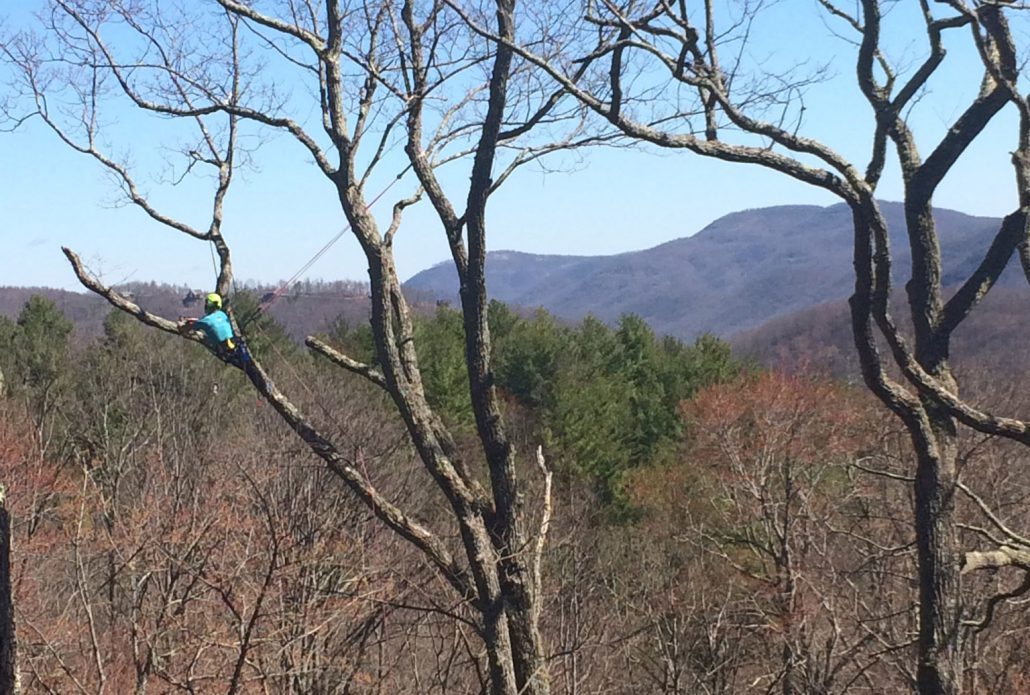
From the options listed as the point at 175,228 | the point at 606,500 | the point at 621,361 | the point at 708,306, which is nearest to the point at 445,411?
the point at 606,500

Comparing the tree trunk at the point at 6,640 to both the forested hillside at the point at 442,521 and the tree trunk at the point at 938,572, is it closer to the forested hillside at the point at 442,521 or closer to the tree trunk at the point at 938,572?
the forested hillside at the point at 442,521

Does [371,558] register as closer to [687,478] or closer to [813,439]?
[813,439]

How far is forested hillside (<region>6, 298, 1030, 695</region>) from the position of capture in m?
8.56

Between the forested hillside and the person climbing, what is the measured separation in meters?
1.13

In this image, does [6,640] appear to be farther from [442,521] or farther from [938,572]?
[442,521]

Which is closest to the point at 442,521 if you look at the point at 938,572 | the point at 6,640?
the point at 6,640

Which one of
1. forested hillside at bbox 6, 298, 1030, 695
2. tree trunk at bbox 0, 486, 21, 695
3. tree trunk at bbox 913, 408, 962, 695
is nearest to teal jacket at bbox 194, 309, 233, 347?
forested hillside at bbox 6, 298, 1030, 695

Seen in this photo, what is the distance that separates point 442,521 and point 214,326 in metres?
12.4

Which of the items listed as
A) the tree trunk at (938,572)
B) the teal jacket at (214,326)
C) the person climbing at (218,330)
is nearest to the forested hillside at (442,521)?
the tree trunk at (938,572)

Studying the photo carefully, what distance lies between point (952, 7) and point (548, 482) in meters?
3.11

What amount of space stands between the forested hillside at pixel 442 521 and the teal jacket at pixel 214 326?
1269 mm

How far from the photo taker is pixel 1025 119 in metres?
4.34

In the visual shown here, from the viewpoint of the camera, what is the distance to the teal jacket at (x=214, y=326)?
5.48 metres

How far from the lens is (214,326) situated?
5.49m
